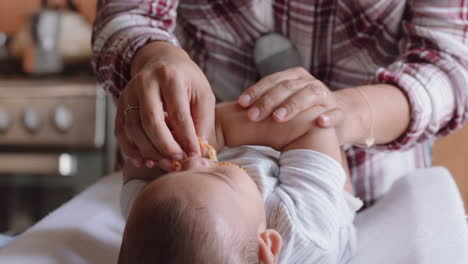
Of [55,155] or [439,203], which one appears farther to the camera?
[55,155]

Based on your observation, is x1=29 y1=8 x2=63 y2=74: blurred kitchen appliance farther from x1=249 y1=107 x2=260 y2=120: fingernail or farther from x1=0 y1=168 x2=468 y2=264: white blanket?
x1=249 y1=107 x2=260 y2=120: fingernail

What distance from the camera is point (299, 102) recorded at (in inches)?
19.1

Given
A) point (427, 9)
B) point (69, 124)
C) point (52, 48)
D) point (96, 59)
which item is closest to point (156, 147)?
point (96, 59)

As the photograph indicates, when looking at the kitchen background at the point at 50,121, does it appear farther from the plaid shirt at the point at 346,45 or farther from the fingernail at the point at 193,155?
the fingernail at the point at 193,155

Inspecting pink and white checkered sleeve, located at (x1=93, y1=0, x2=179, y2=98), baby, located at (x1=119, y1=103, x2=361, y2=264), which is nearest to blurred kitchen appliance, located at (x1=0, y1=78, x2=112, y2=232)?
pink and white checkered sleeve, located at (x1=93, y1=0, x2=179, y2=98)

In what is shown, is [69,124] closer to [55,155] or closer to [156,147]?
[55,155]

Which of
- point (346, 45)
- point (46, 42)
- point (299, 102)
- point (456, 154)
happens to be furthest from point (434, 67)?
point (46, 42)

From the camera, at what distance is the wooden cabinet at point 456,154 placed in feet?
3.79

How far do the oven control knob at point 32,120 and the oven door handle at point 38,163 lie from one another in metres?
0.07

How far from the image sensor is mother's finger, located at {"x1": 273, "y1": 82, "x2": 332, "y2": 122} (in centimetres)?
48

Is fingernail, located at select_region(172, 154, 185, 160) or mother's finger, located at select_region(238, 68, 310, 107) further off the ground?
mother's finger, located at select_region(238, 68, 310, 107)

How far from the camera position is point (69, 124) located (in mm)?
1270

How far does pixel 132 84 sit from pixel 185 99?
0.07 meters

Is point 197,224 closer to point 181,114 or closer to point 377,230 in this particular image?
point 181,114
